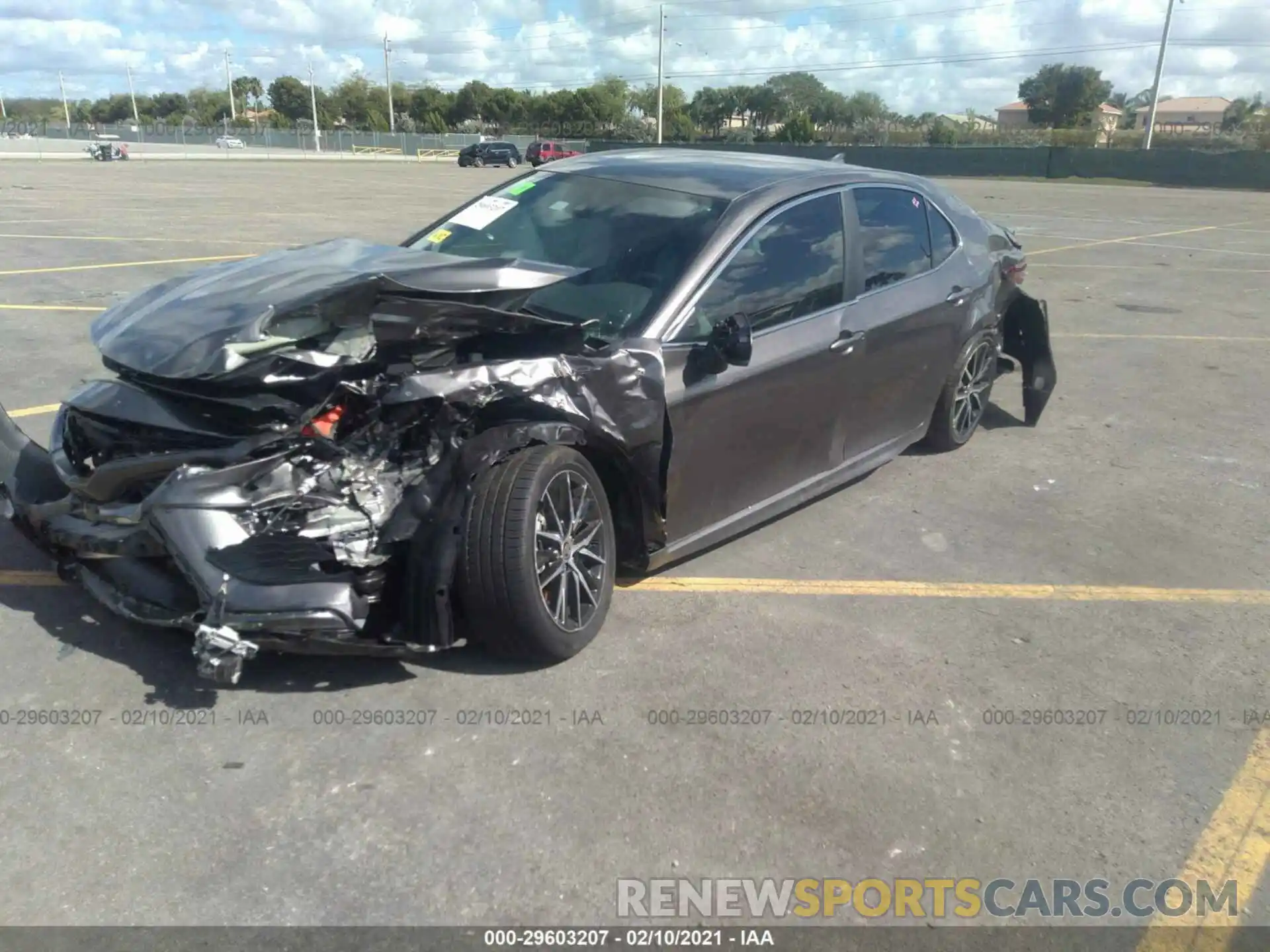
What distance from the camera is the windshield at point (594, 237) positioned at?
411 cm

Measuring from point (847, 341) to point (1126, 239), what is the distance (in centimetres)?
1727

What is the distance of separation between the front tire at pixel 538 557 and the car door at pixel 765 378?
1.32 feet

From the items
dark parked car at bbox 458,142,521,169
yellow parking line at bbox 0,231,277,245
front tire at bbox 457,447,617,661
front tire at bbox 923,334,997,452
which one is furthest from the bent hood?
dark parked car at bbox 458,142,521,169

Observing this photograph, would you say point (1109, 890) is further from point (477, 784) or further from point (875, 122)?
point (875, 122)

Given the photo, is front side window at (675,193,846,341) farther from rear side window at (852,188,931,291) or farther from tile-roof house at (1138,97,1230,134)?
tile-roof house at (1138,97,1230,134)

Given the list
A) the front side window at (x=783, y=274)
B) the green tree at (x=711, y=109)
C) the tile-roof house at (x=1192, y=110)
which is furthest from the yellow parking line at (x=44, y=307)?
the tile-roof house at (x=1192, y=110)

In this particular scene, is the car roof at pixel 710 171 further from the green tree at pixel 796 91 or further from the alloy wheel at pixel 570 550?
the green tree at pixel 796 91

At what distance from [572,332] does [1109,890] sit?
8.13 feet

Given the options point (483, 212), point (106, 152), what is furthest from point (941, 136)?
point (483, 212)

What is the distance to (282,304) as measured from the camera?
3.39 metres

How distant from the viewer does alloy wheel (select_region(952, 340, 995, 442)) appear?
6.02 meters

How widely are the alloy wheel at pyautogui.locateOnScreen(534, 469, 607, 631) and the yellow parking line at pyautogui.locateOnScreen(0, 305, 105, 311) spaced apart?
295 inches

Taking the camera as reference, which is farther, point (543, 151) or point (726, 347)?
point (543, 151)

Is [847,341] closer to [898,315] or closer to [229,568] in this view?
[898,315]
